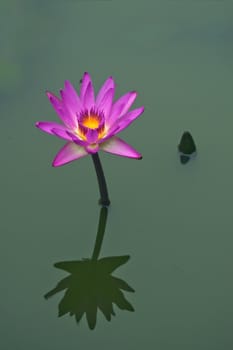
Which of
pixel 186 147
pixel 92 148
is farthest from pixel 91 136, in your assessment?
pixel 186 147

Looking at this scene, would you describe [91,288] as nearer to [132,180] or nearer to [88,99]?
[132,180]

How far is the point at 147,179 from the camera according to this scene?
230cm

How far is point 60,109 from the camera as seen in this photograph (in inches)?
77.2

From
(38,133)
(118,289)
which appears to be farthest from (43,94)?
(118,289)

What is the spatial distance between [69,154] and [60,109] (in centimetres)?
13

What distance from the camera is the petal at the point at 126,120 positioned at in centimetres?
194

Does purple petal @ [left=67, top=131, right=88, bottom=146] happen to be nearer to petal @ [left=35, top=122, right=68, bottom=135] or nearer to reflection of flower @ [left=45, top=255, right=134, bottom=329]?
petal @ [left=35, top=122, right=68, bottom=135]

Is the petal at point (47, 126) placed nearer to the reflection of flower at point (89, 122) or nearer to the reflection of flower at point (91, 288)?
the reflection of flower at point (89, 122)

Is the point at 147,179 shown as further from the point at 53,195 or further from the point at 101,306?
the point at 101,306

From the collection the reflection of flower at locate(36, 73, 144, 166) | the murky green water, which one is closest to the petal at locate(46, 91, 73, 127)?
the reflection of flower at locate(36, 73, 144, 166)

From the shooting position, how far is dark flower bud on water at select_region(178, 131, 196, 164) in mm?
2277

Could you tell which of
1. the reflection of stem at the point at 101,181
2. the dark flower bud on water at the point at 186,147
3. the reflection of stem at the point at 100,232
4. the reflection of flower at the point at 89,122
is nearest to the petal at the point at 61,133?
the reflection of flower at the point at 89,122

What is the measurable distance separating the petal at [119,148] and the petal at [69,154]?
0.06 meters

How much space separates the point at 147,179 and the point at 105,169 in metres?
0.14
